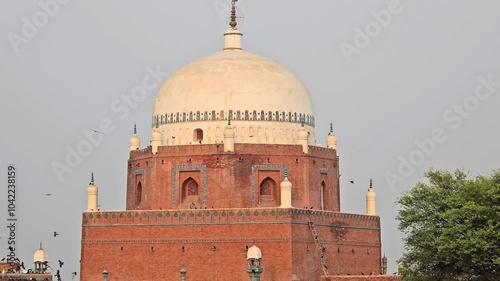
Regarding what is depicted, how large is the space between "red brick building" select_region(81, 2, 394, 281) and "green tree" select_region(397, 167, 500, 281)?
5.42 metres

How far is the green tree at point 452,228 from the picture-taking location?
62031 mm

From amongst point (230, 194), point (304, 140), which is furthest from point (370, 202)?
point (230, 194)

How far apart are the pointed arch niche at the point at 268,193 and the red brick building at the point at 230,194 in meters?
0.05

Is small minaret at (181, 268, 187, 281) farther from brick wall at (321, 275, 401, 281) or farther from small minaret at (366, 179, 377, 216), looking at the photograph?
small minaret at (366, 179, 377, 216)

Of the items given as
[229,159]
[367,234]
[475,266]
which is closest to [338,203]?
[367,234]

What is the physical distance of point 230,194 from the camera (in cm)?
7069

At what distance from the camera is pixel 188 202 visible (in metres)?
71.6

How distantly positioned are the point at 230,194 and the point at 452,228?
12.3 meters

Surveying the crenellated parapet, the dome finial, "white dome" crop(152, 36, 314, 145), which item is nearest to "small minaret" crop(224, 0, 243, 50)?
the dome finial

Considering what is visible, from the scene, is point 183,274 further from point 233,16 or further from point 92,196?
point 233,16

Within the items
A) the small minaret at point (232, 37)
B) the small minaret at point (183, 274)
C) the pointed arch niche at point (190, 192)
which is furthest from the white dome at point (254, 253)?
the small minaret at point (232, 37)

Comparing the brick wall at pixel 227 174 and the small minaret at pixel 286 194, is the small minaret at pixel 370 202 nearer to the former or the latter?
the brick wall at pixel 227 174

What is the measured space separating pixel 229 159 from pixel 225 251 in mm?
4663

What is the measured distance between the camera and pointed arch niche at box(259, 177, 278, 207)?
71.1 metres
